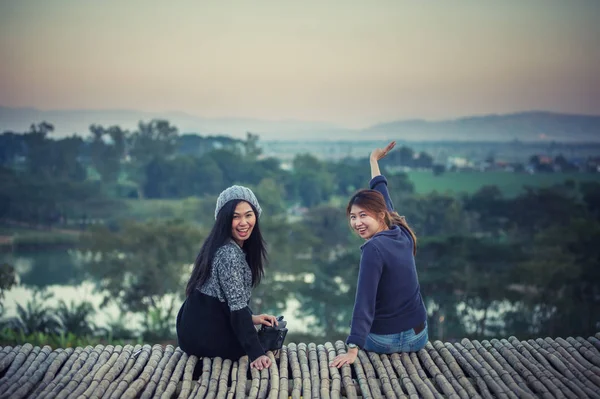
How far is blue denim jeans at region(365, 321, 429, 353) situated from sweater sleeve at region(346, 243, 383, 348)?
6.3 inches

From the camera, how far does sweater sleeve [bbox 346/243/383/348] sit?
354 centimetres

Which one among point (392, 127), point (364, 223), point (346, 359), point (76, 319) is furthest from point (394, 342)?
point (392, 127)

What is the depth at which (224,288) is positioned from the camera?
3.60m

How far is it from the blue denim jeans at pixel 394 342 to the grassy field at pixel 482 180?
18.4 m

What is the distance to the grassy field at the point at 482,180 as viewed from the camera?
22141mm

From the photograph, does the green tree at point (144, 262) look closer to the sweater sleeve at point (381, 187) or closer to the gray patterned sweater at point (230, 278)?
the sweater sleeve at point (381, 187)

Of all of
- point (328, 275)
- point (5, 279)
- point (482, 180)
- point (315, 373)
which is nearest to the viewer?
point (315, 373)

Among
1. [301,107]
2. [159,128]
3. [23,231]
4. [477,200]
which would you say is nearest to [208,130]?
[159,128]

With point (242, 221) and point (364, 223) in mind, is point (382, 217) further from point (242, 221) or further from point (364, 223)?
point (242, 221)

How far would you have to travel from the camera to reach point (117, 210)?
21812mm

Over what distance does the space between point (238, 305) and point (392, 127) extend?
919 inches

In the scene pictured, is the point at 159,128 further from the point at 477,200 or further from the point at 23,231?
the point at 477,200

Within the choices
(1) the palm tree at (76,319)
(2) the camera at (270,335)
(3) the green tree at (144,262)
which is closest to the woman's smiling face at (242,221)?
(2) the camera at (270,335)

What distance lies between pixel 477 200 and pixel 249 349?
18416 mm
